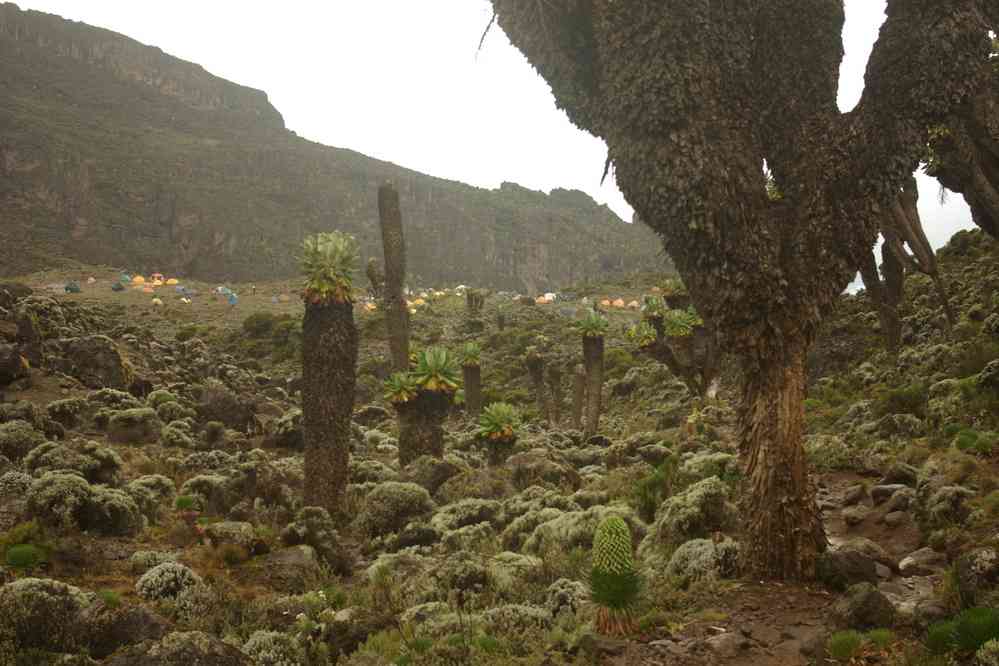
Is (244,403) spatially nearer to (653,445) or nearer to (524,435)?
(524,435)

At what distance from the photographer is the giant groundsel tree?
329 inches

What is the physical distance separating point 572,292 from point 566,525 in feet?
215

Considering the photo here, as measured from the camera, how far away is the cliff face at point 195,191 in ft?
276

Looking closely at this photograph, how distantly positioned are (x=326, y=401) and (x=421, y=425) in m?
5.02

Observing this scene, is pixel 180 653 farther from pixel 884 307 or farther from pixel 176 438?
pixel 884 307

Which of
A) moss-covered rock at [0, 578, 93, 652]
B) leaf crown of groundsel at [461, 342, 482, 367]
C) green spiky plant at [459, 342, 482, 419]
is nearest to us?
moss-covered rock at [0, 578, 93, 652]

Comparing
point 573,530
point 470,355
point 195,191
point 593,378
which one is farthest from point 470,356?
point 195,191

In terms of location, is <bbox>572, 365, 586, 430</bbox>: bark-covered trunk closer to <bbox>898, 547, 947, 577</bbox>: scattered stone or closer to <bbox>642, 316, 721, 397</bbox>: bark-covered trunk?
<bbox>642, 316, 721, 397</bbox>: bark-covered trunk

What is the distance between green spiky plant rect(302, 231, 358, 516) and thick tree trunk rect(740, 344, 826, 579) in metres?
8.88

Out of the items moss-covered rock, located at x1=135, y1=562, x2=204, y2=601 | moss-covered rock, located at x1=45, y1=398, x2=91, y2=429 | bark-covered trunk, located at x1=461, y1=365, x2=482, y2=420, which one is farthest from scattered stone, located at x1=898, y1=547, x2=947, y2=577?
bark-covered trunk, located at x1=461, y1=365, x2=482, y2=420

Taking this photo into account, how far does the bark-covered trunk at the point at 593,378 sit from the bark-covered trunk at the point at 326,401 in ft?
39.5

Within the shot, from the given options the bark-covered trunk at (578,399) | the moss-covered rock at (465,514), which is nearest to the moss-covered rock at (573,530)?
the moss-covered rock at (465,514)

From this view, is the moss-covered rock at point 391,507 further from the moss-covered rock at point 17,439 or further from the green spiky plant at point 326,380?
the moss-covered rock at point 17,439

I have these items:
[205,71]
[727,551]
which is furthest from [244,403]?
[205,71]
